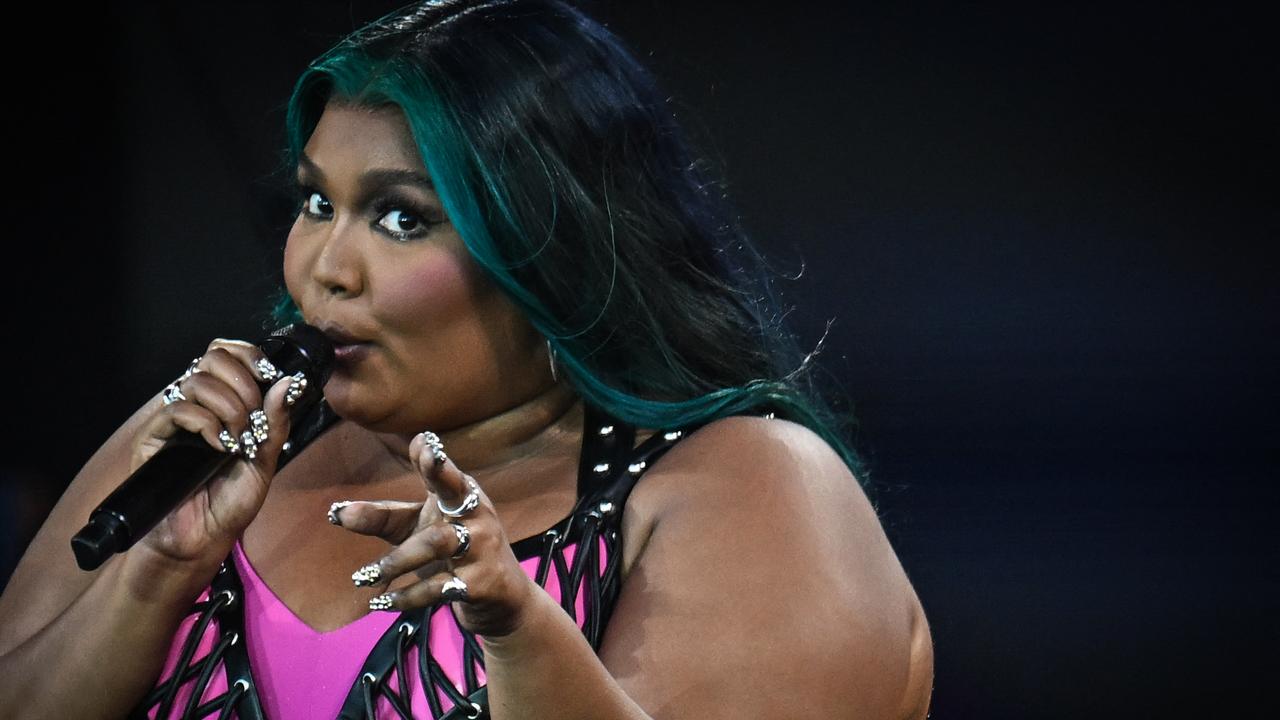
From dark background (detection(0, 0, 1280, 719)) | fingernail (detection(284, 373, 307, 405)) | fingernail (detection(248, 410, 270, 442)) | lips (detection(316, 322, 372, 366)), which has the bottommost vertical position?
dark background (detection(0, 0, 1280, 719))

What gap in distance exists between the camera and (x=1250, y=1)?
1.83 m

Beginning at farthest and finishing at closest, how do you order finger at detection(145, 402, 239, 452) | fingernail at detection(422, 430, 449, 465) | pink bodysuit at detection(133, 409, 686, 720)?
1. pink bodysuit at detection(133, 409, 686, 720)
2. finger at detection(145, 402, 239, 452)
3. fingernail at detection(422, 430, 449, 465)

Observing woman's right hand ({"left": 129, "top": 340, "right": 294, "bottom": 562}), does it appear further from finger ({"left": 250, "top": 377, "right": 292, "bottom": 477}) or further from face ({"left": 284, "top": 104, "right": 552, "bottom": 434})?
face ({"left": 284, "top": 104, "right": 552, "bottom": 434})

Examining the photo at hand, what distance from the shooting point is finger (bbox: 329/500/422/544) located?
841mm

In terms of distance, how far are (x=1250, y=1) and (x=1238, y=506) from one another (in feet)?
1.98

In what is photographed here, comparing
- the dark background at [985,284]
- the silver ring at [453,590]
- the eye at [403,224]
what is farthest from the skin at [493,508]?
the dark background at [985,284]

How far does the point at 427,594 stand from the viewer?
0.84m

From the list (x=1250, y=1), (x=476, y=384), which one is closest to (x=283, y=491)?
(x=476, y=384)

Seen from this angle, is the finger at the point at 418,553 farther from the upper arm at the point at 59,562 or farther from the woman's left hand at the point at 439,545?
the upper arm at the point at 59,562

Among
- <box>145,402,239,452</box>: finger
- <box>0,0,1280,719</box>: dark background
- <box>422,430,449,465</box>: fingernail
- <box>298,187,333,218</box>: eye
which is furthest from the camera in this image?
<box>0,0,1280,719</box>: dark background

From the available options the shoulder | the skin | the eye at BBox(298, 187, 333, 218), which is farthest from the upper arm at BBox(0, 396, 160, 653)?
the shoulder

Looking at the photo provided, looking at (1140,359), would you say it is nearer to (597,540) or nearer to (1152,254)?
(1152,254)

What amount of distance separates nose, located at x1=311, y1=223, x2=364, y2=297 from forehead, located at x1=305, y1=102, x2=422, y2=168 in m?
0.07

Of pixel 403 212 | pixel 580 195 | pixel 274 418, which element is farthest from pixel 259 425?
pixel 580 195
